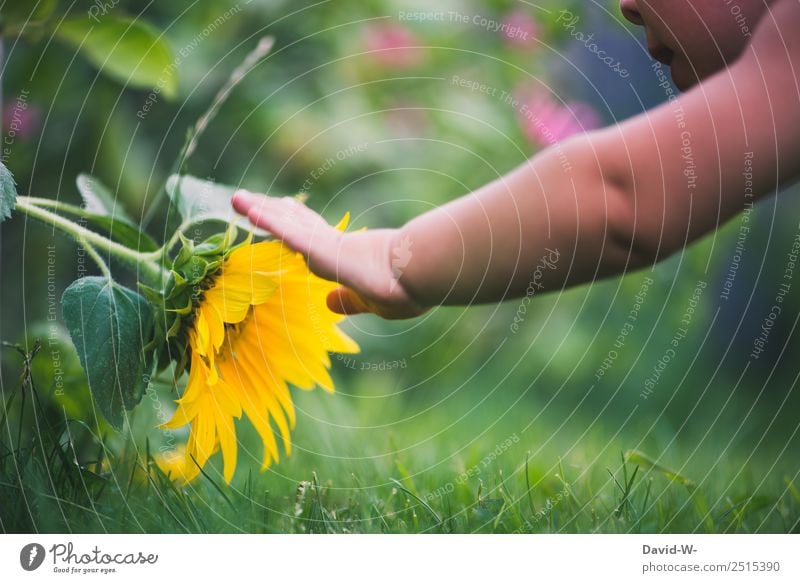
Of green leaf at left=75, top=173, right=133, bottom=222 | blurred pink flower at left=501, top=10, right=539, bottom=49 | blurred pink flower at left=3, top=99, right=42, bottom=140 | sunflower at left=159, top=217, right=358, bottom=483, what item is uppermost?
blurred pink flower at left=501, top=10, right=539, bottom=49

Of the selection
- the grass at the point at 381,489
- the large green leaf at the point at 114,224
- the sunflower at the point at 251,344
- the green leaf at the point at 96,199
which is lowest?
the grass at the point at 381,489

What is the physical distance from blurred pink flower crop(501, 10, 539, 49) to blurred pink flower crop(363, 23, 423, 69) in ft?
0.29

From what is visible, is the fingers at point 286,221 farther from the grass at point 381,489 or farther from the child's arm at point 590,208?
the grass at point 381,489

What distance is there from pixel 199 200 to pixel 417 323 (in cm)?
35

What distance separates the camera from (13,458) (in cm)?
63

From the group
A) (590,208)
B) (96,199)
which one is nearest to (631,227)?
(590,208)

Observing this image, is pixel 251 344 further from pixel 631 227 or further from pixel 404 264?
pixel 631 227

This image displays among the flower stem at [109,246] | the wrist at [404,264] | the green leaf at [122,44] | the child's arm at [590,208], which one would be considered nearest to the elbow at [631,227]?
the child's arm at [590,208]

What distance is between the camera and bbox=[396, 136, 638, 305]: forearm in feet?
1.86

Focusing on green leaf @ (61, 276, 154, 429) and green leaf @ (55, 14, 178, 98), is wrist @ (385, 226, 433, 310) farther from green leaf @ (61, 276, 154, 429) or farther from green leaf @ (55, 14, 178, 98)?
green leaf @ (55, 14, 178, 98)

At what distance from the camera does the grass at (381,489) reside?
2.06ft

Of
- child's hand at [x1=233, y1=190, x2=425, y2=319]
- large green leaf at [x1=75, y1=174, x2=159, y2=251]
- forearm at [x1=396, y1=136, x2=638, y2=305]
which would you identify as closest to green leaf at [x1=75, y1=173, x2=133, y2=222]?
large green leaf at [x1=75, y1=174, x2=159, y2=251]

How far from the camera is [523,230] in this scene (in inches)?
22.5
